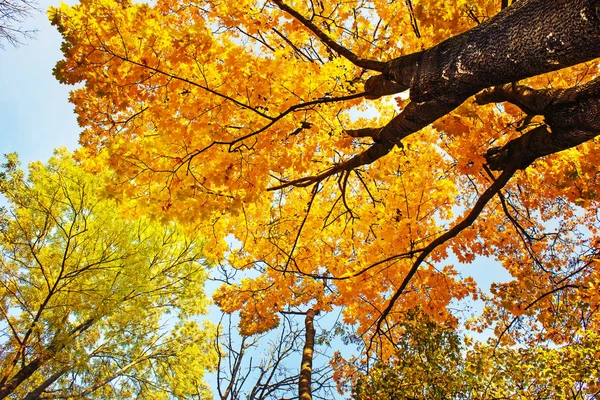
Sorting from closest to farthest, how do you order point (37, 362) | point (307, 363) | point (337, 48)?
point (337, 48) → point (307, 363) → point (37, 362)

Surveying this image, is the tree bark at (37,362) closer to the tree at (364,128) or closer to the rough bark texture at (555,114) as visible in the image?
the tree at (364,128)

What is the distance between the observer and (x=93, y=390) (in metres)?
7.21

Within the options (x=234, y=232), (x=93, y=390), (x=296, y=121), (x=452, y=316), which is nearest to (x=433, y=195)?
(x=452, y=316)

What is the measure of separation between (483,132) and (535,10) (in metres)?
2.16

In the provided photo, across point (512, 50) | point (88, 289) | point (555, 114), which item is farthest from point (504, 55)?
point (88, 289)

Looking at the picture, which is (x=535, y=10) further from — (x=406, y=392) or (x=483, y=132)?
(x=406, y=392)

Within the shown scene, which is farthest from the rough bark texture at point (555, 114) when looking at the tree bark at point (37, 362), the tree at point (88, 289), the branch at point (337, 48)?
the tree bark at point (37, 362)

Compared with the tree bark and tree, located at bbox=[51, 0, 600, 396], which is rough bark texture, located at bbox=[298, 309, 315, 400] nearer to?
tree, located at bbox=[51, 0, 600, 396]

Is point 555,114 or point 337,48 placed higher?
point 337,48

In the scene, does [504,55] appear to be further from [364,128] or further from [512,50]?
[364,128]

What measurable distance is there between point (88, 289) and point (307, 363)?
14.1 ft

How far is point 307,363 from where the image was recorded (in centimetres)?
569

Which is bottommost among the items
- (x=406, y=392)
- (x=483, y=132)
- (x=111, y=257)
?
(x=406, y=392)

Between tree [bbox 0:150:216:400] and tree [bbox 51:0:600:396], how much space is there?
273cm
